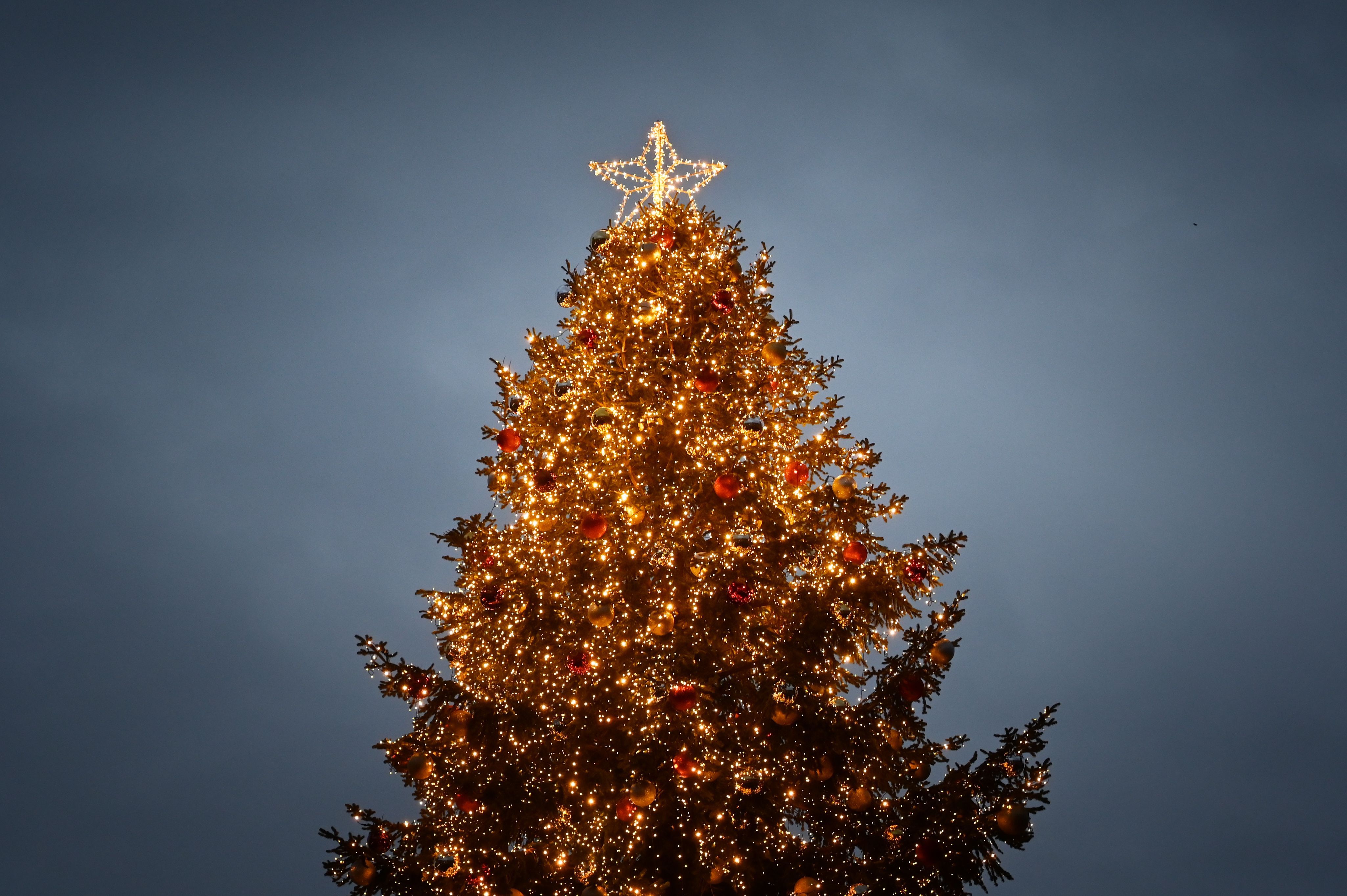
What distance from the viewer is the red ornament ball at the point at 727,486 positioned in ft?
15.6

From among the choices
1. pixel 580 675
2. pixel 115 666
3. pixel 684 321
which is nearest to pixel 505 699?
pixel 580 675

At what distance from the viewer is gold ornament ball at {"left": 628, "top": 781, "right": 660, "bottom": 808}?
154 inches

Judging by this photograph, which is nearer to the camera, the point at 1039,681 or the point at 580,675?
the point at 580,675

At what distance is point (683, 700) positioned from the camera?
4.11 meters

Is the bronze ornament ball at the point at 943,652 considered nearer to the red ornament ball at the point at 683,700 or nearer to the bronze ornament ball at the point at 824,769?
the bronze ornament ball at the point at 824,769

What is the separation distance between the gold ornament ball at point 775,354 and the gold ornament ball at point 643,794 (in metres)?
2.92

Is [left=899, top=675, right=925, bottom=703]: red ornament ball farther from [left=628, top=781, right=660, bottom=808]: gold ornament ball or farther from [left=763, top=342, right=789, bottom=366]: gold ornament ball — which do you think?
[left=763, top=342, right=789, bottom=366]: gold ornament ball

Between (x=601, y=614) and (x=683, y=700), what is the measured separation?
2.33 ft

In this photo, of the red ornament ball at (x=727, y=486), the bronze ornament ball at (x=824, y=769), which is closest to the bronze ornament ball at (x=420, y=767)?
the bronze ornament ball at (x=824, y=769)

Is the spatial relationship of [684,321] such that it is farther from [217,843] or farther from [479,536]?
[217,843]

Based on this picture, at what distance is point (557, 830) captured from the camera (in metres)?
4.32

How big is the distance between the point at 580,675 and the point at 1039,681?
2593 centimetres

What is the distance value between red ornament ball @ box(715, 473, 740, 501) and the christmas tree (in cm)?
4

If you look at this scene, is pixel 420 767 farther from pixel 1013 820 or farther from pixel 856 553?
pixel 1013 820
